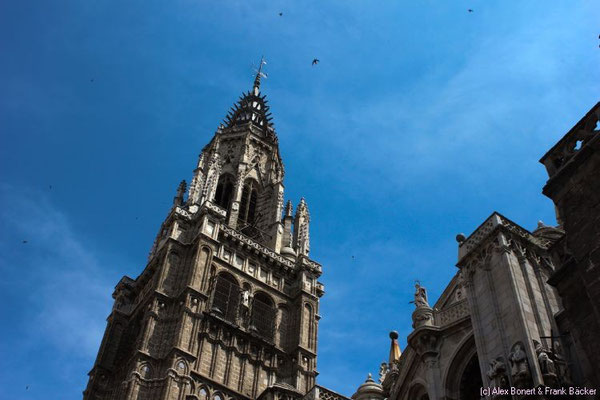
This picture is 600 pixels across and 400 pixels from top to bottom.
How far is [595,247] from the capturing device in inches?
553

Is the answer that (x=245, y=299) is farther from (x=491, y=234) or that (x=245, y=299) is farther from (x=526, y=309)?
(x=526, y=309)

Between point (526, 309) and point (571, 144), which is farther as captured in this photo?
point (526, 309)

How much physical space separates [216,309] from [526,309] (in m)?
26.5

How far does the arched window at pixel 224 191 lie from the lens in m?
55.0

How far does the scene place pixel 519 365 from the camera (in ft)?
54.3

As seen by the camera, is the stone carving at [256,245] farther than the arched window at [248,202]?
No

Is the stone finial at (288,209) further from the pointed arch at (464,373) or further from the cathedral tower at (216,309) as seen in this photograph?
the pointed arch at (464,373)

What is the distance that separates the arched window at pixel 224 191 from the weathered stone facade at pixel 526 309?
30945mm

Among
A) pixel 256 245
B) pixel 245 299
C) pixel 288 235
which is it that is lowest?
pixel 245 299

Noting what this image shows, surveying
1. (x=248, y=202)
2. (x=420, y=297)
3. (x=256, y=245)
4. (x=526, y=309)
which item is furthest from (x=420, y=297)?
(x=248, y=202)

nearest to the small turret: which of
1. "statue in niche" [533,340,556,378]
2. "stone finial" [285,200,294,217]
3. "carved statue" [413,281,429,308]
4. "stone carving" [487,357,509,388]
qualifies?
"stone finial" [285,200,294,217]

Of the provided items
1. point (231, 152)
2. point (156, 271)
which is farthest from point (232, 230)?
point (231, 152)

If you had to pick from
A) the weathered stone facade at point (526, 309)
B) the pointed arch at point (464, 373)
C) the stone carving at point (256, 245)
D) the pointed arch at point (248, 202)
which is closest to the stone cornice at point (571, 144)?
the weathered stone facade at point (526, 309)

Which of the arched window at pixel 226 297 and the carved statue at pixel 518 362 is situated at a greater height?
the arched window at pixel 226 297
